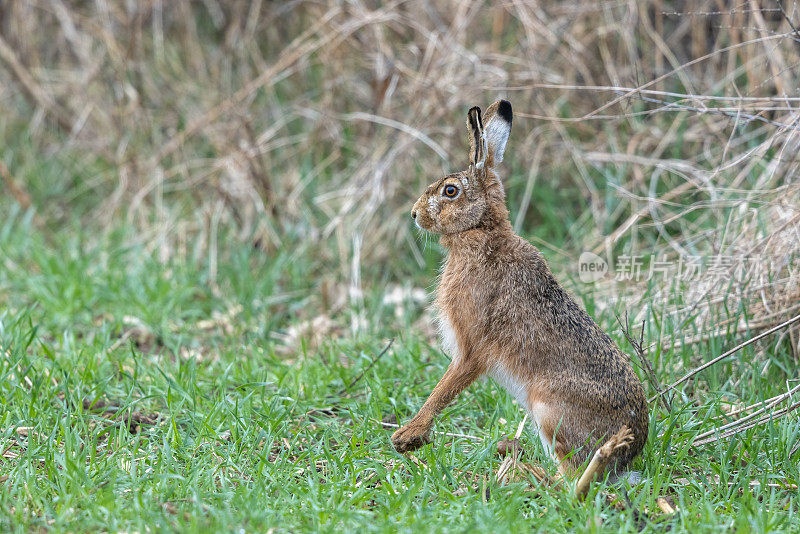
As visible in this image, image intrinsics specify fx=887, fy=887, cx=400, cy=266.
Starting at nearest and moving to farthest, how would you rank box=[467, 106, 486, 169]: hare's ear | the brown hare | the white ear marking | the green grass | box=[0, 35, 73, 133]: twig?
1. the green grass
2. the brown hare
3. box=[467, 106, 486, 169]: hare's ear
4. the white ear marking
5. box=[0, 35, 73, 133]: twig

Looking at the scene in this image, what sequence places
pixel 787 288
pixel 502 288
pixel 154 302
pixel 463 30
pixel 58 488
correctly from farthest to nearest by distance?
pixel 463 30
pixel 154 302
pixel 787 288
pixel 502 288
pixel 58 488

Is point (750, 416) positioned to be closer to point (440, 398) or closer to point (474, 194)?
point (440, 398)

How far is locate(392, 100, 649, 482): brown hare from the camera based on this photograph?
348 centimetres

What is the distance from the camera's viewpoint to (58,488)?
3.29 m

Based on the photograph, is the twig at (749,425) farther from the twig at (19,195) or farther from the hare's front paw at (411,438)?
the twig at (19,195)

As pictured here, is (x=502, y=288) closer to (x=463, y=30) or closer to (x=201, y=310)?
(x=201, y=310)

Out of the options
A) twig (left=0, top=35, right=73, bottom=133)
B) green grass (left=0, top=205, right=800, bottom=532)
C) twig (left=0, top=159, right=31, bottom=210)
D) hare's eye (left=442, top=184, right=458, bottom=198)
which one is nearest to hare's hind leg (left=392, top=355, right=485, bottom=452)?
green grass (left=0, top=205, right=800, bottom=532)

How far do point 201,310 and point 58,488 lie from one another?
2.85m

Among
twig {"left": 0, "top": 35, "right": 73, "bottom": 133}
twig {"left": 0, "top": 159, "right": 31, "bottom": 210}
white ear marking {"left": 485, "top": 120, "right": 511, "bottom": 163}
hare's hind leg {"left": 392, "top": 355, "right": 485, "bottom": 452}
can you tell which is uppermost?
white ear marking {"left": 485, "top": 120, "right": 511, "bottom": 163}

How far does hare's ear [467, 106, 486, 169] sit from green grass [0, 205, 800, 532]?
1187 mm

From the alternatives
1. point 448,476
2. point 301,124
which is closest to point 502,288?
point 448,476

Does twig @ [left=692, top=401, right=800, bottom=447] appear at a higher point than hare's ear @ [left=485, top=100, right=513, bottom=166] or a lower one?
lower

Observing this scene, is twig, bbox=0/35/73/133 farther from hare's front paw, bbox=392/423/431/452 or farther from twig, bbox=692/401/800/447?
twig, bbox=692/401/800/447

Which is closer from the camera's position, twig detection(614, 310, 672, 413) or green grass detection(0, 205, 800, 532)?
green grass detection(0, 205, 800, 532)
